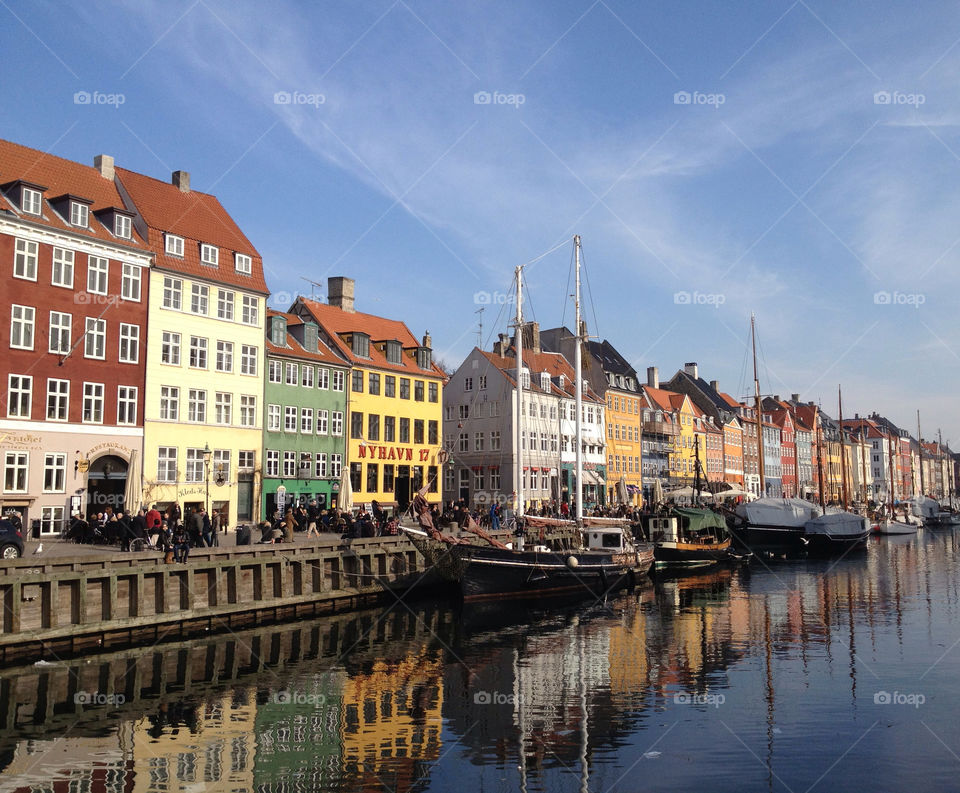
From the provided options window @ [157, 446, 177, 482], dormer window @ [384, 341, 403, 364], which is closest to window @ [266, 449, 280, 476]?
window @ [157, 446, 177, 482]

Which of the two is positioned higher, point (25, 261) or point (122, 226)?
point (122, 226)

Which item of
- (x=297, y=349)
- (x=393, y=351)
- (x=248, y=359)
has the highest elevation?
(x=393, y=351)

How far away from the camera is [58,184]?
41875mm

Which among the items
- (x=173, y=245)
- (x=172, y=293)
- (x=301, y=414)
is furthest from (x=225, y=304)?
(x=301, y=414)

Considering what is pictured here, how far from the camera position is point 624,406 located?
88062 mm

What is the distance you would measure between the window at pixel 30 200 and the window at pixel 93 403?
7712 mm

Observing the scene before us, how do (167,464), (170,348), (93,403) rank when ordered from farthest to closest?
(170,348) → (167,464) → (93,403)

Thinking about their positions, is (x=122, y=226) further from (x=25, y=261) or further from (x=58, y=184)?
(x=25, y=261)

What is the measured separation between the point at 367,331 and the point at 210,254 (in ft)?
51.0

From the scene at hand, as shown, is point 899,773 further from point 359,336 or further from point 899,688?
point 359,336

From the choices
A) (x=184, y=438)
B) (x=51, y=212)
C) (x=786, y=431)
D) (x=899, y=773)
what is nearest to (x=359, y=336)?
(x=184, y=438)

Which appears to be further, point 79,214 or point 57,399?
point 79,214

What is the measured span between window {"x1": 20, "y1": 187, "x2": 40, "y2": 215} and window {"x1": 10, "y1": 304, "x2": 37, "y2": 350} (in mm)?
4148

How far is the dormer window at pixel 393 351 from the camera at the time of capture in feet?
197
